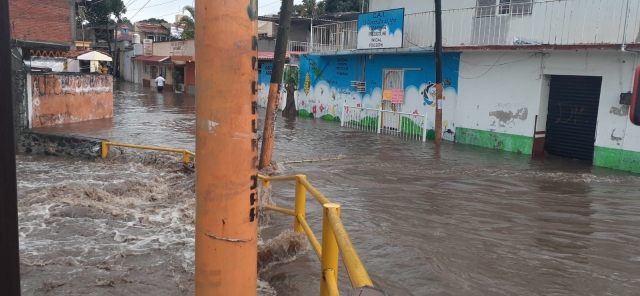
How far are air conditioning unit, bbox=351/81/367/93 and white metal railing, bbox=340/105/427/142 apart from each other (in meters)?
0.78

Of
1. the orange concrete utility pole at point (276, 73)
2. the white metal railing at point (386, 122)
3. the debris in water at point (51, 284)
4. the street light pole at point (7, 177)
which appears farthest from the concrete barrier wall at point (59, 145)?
the street light pole at point (7, 177)

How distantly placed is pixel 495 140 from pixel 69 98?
14.0m

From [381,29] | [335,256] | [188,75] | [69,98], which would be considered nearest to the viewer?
[335,256]

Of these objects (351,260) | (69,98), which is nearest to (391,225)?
(351,260)

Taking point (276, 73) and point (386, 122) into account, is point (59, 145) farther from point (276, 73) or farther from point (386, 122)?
point (386, 122)

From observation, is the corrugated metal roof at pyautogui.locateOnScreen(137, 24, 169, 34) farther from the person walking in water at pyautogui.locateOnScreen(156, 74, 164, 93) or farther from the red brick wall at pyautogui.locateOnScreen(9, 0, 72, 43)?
the red brick wall at pyautogui.locateOnScreen(9, 0, 72, 43)

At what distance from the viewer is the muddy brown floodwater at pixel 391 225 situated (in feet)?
17.3

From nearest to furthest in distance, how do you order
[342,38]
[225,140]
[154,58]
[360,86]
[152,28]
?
1. [225,140]
2. [360,86]
3. [342,38]
4. [154,58]
5. [152,28]

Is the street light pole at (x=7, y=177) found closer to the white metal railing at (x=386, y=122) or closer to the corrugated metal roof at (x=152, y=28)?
the white metal railing at (x=386, y=122)

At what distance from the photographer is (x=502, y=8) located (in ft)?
50.1

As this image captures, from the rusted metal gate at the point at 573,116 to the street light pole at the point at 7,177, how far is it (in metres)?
13.4

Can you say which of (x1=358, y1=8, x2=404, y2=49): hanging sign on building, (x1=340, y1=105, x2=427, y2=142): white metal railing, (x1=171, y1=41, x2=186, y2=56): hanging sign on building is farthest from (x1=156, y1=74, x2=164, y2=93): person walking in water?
(x1=358, y1=8, x2=404, y2=49): hanging sign on building

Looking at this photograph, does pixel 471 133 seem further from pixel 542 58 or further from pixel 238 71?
pixel 238 71

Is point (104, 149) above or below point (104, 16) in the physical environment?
below
